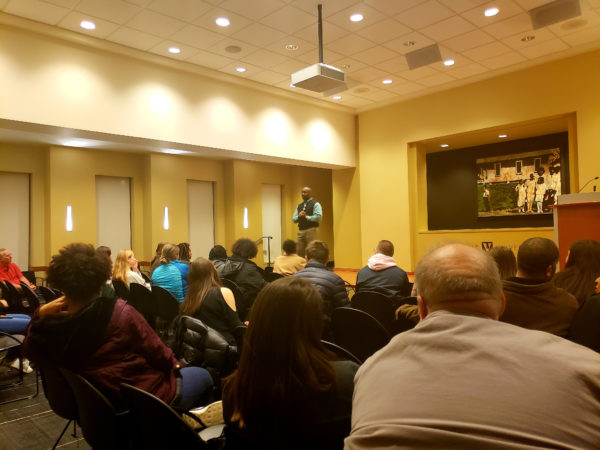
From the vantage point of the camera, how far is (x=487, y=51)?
22.6 ft

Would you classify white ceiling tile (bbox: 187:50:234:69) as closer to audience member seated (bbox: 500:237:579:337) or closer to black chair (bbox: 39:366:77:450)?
black chair (bbox: 39:366:77:450)

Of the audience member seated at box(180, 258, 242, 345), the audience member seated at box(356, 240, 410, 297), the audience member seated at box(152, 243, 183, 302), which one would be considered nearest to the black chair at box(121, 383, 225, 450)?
the audience member seated at box(180, 258, 242, 345)

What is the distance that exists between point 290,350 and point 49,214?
28.5ft

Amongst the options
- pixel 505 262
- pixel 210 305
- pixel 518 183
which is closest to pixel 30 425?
pixel 210 305

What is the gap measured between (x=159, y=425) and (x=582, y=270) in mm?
2651

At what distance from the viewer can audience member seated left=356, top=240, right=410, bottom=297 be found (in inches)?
158

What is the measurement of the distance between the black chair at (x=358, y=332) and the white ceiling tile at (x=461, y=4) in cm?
443

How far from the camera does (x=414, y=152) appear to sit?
927 cm

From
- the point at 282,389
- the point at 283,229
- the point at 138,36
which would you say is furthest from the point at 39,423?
the point at 283,229

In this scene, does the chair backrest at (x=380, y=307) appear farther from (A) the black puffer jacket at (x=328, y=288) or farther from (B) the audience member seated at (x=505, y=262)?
(B) the audience member seated at (x=505, y=262)

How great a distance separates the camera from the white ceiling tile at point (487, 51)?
6.69m

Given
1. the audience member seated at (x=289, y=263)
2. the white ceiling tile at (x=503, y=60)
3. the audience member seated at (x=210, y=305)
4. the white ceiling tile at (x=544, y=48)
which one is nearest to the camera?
the audience member seated at (x=210, y=305)

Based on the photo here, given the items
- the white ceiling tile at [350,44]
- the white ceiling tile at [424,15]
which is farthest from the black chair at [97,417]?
the white ceiling tile at [350,44]

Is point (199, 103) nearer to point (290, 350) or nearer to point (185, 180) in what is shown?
point (185, 180)
